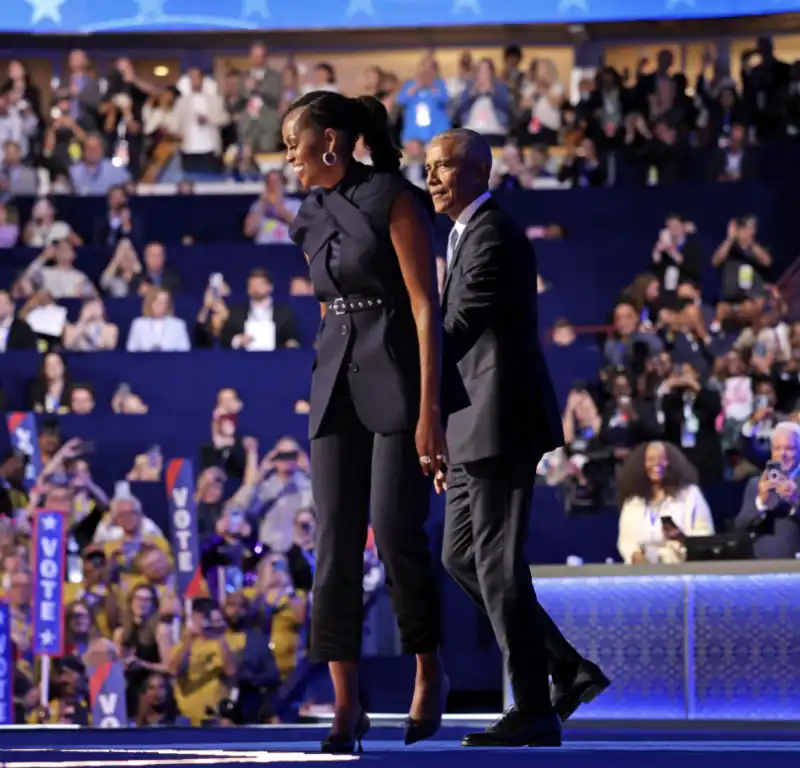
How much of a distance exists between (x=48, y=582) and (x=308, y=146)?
4909 mm

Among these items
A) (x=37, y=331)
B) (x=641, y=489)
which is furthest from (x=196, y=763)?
(x=37, y=331)

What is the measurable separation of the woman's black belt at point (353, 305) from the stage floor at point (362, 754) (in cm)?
84

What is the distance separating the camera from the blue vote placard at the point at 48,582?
26.1ft

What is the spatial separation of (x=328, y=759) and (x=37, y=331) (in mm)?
7982

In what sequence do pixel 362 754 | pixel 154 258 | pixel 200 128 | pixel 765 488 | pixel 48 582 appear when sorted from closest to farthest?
pixel 362 754 → pixel 765 488 → pixel 48 582 → pixel 154 258 → pixel 200 128

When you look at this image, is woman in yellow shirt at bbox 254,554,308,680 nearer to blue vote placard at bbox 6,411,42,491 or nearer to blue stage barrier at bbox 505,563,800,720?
blue vote placard at bbox 6,411,42,491

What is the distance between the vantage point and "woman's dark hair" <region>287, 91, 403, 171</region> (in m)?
3.52

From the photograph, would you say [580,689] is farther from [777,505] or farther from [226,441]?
[226,441]

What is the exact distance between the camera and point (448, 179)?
12.0ft

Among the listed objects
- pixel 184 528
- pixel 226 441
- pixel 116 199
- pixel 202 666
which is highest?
pixel 116 199

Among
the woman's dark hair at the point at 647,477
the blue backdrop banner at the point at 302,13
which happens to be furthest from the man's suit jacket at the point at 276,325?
the blue backdrop banner at the point at 302,13

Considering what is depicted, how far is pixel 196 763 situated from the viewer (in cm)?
290

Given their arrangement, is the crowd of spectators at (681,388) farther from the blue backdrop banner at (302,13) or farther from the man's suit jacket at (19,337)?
the blue backdrop banner at (302,13)

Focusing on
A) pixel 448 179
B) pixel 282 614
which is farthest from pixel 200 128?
pixel 448 179
